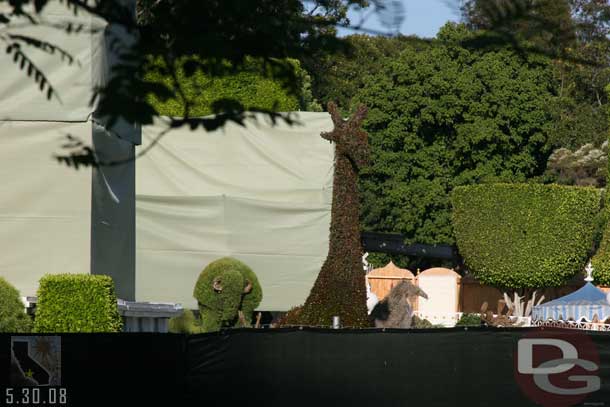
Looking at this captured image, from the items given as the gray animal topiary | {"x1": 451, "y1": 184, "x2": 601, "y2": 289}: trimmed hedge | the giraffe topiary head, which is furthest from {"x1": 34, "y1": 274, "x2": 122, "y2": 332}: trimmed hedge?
{"x1": 451, "y1": 184, "x2": 601, "y2": 289}: trimmed hedge

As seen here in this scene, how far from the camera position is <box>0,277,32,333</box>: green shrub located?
1635cm

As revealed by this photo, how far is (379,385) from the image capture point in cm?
1586

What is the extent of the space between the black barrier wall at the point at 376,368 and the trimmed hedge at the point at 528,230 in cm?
3145

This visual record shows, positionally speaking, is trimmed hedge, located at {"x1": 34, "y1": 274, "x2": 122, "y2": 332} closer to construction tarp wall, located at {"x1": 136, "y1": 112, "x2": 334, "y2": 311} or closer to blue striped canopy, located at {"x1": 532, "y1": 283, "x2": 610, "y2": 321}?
construction tarp wall, located at {"x1": 136, "y1": 112, "x2": 334, "y2": 311}

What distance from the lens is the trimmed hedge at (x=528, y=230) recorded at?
46.9 metres

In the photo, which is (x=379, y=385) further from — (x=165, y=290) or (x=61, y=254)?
(x=165, y=290)

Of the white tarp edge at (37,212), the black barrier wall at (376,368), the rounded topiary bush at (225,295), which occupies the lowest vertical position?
the black barrier wall at (376,368)

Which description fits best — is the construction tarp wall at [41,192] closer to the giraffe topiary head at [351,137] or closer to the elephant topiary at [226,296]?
the giraffe topiary head at [351,137]

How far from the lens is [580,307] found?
37.1m

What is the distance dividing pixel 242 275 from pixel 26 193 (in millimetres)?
9458

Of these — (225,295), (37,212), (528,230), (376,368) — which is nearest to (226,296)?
(225,295)

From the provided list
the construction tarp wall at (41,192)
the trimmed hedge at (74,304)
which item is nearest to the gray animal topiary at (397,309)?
the construction tarp wall at (41,192)

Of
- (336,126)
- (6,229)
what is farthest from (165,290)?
(6,229)

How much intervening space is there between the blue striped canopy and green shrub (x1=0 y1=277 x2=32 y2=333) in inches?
934
